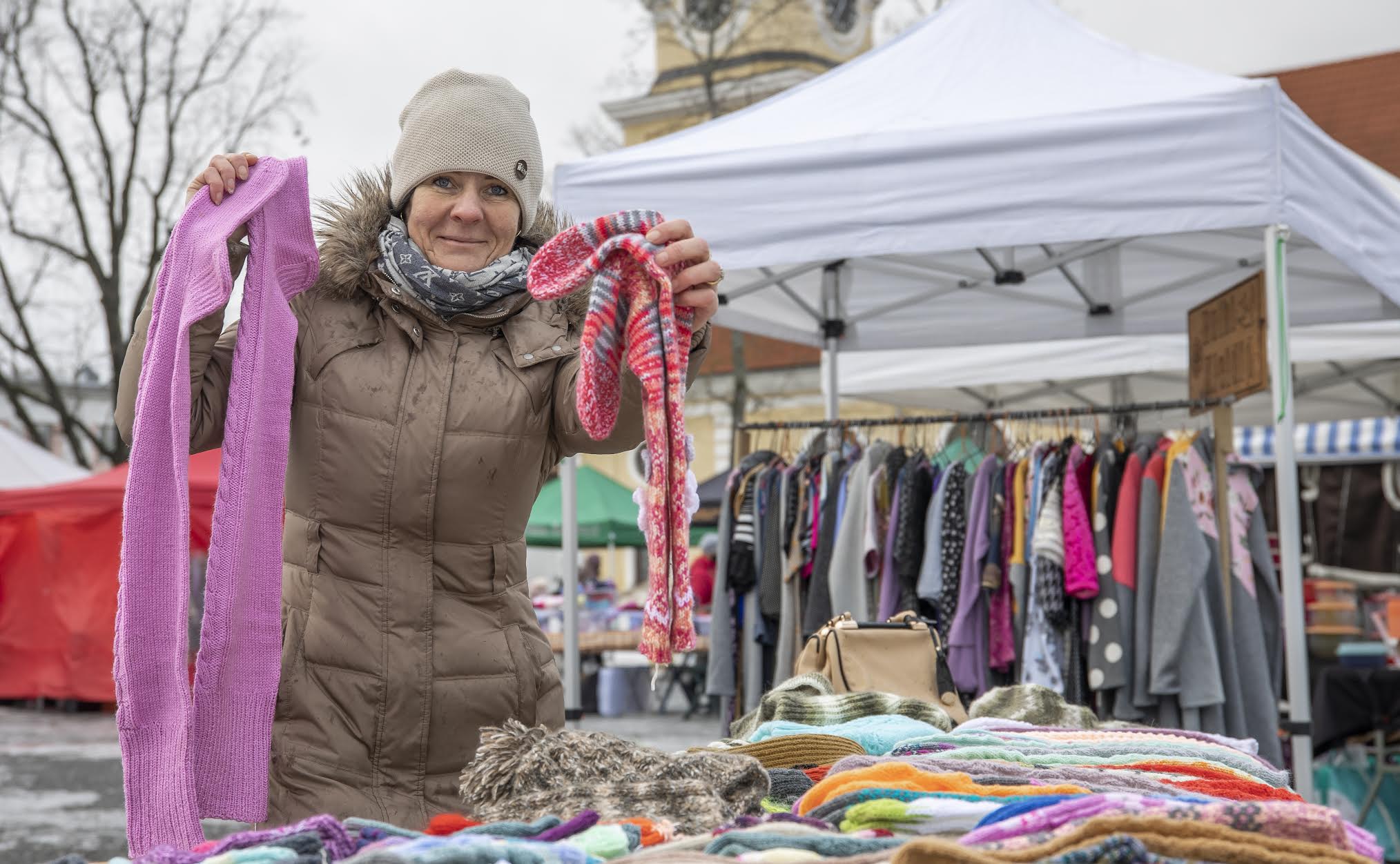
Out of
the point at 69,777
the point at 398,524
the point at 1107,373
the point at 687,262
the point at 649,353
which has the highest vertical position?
the point at 1107,373

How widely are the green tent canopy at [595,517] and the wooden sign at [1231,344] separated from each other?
10.2m

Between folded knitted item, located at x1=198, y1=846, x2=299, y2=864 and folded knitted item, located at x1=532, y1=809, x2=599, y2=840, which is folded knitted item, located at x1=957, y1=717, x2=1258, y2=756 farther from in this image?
folded knitted item, located at x1=198, y1=846, x2=299, y2=864

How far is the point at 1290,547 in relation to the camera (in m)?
3.99

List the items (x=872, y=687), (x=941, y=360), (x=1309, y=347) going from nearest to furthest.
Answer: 1. (x=872, y=687)
2. (x=1309, y=347)
3. (x=941, y=360)

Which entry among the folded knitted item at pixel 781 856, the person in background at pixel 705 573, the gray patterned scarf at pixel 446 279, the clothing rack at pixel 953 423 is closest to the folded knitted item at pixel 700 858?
the folded knitted item at pixel 781 856

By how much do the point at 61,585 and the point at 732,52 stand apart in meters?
13.8

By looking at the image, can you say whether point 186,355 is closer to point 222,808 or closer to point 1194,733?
point 222,808

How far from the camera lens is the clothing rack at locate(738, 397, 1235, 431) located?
490 centimetres

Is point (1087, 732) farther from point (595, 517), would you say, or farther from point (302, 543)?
point (595, 517)

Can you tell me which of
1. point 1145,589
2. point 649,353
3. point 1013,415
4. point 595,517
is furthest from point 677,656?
point 649,353

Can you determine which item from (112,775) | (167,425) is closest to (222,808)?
(167,425)

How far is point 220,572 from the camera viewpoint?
1896 millimetres

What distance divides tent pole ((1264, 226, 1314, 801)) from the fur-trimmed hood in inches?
105

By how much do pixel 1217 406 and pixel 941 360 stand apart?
3678 millimetres
